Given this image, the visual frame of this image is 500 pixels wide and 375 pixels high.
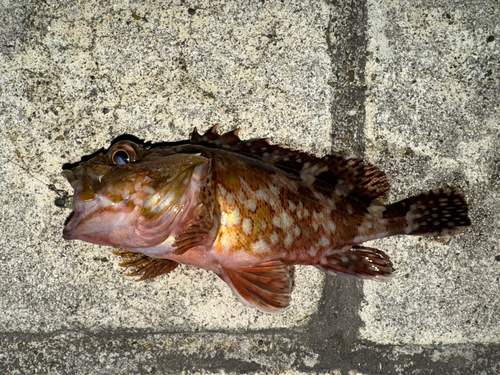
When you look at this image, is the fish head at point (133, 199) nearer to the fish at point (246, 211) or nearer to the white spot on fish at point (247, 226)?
the fish at point (246, 211)

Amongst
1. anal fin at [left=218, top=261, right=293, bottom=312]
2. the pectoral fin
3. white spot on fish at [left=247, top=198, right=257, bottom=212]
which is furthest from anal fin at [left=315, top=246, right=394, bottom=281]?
the pectoral fin

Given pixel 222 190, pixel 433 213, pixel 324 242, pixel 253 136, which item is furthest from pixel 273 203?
pixel 433 213

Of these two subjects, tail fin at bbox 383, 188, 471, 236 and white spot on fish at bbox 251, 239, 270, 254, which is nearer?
white spot on fish at bbox 251, 239, 270, 254

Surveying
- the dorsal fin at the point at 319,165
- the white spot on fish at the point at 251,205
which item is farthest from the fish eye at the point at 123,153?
the white spot on fish at the point at 251,205

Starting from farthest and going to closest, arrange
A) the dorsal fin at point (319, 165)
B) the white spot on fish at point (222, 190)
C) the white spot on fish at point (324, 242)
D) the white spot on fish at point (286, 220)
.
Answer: the dorsal fin at point (319, 165) → the white spot on fish at point (324, 242) → the white spot on fish at point (286, 220) → the white spot on fish at point (222, 190)

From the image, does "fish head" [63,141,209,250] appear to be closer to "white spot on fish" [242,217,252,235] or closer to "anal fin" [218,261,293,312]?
"white spot on fish" [242,217,252,235]

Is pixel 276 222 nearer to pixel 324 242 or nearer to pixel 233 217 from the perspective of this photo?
pixel 233 217

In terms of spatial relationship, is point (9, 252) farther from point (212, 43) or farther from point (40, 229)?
point (212, 43)
